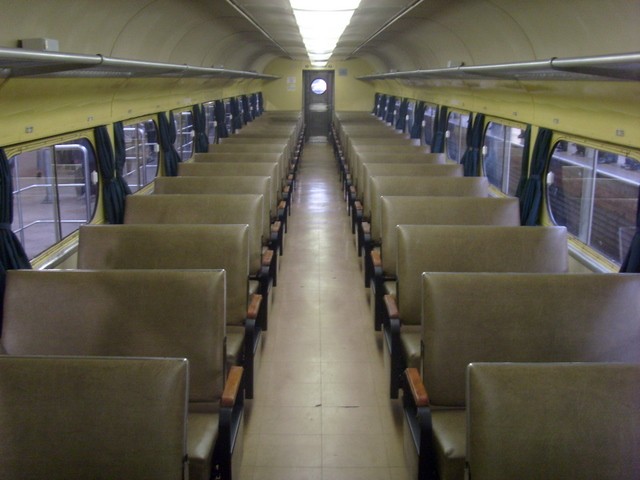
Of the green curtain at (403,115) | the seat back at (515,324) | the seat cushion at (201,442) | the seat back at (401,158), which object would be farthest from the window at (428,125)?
the seat cushion at (201,442)

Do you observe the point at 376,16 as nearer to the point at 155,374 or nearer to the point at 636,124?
the point at 636,124

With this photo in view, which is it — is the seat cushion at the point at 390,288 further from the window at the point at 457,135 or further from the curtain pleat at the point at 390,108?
the curtain pleat at the point at 390,108

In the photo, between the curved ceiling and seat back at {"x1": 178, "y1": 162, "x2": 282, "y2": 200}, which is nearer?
the curved ceiling

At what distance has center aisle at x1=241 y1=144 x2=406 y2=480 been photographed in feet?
12.4

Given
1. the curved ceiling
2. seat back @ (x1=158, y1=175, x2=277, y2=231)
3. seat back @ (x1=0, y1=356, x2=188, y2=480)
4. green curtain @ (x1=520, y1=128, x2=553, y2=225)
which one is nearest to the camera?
seat back @ (x1=0, y1=356, x2=188, y2=480)

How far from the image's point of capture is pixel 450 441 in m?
3.05

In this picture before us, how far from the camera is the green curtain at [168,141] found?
31.3 ft

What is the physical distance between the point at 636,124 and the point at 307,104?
20.2 meters

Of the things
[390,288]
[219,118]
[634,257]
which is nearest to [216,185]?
[390,288]

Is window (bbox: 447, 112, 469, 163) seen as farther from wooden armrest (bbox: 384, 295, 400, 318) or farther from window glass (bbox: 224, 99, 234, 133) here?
window glass (bbox: 224, 99, 234, 133)

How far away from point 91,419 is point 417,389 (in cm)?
158

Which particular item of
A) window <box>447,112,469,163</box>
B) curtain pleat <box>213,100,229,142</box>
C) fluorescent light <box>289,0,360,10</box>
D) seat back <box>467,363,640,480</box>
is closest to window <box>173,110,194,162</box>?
curtain pleat <box>213,100,229,142</box>

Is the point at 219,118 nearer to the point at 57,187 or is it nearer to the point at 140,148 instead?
the point at 140,148

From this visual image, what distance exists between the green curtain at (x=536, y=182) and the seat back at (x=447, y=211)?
1.06m
